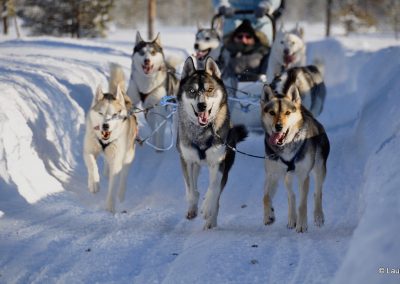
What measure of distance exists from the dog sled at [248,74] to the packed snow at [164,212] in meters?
0.34

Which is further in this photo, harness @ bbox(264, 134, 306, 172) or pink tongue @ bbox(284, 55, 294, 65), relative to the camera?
pink tongue @ bbox(284, 55, 294, 65)

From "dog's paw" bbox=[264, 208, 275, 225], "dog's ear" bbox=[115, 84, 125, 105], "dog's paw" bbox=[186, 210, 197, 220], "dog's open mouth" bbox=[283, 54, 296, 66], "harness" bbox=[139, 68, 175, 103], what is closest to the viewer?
"dog's paw" bbox=[264, 208, 275, 225]

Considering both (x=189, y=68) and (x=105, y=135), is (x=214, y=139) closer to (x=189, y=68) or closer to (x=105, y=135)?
(x=189, y=68)

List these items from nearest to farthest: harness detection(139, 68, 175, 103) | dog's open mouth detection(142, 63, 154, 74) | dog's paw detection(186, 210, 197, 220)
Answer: dog's paw detection(186, 210, 197, 220)
dog's open mouth detection(142, 63, 154, 74)
harness detection(139, 68, 175, 103)

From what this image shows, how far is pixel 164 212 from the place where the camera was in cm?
520

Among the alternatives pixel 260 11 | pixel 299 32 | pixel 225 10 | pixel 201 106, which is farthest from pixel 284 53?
pixel 201 106

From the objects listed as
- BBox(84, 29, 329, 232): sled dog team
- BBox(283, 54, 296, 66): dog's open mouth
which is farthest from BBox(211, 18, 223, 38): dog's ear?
BBox(84, 29, 329, 232): sled dog team

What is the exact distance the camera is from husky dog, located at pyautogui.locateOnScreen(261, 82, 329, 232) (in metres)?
4.54

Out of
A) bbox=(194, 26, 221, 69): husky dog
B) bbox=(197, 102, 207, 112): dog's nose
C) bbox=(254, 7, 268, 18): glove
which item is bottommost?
bbox=(197, 102, 207, 112): dog's nose

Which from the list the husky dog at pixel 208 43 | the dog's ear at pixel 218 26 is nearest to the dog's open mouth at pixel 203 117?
the husky dog at pixel 208 43

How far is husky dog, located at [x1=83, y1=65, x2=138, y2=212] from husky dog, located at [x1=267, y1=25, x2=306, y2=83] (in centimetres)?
339

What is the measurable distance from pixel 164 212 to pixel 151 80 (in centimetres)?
265

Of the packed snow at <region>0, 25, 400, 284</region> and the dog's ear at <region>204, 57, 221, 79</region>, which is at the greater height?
the dog's ear at <region>204, 57, 221, 79</region>

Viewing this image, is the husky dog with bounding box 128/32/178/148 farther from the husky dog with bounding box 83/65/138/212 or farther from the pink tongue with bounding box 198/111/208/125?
the pink tongue with bounding box 198/111/208/125
